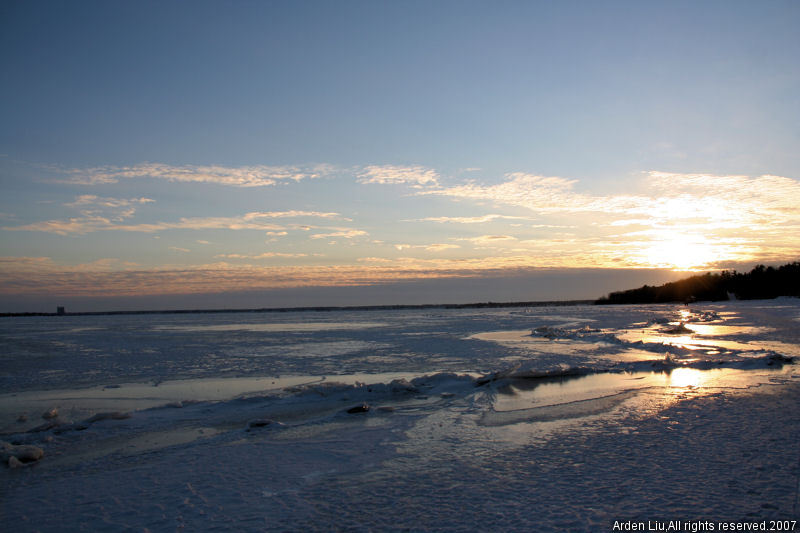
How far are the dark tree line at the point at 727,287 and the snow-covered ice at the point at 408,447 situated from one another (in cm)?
8677

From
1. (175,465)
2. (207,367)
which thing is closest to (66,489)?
(175,465)

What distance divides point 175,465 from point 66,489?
1040 millimetres

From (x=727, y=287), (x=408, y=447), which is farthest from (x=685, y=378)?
(x=727, y=287)

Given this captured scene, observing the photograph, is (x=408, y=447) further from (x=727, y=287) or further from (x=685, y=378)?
(x=727, y=287)

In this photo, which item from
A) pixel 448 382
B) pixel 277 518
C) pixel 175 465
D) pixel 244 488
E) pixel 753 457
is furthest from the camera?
pixel 448 382

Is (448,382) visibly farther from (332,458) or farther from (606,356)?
(606,356)

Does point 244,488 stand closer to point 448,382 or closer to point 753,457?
point 753,457

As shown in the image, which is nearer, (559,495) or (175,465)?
(559,495)

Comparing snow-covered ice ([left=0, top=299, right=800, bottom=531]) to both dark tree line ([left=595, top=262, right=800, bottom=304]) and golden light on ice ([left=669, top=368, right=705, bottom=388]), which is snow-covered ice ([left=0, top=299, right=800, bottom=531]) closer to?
golden light on ice ([left=669, top=368, right=705, bottom=388])

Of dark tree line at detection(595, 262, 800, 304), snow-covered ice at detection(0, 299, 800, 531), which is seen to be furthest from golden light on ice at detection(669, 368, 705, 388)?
dark tree line at detection(595, 262, 800, 304)

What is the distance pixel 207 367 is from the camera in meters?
14.3

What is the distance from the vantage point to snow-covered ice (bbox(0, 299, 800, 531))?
4168 millimetres

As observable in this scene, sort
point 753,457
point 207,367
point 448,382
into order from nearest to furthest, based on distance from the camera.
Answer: point 753,457 < point 448,382 < point 207,367

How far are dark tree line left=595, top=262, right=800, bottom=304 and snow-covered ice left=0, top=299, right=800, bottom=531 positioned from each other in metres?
86.8
